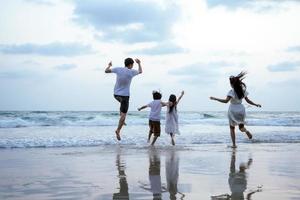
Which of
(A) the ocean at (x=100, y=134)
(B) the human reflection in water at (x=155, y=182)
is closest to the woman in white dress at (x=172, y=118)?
(A) the ocean at (x=100, y=134)

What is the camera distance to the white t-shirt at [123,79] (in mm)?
9703

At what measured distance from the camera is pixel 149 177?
545 centimetres

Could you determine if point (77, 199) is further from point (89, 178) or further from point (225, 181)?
point (225, 181)

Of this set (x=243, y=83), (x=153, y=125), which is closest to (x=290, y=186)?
(x=243, y=83)

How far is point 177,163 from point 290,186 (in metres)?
2.58

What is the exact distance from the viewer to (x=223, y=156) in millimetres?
8227

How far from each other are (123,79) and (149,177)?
15.1 feet

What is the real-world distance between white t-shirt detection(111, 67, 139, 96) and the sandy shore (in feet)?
7.43

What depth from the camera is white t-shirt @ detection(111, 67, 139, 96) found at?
382 inches

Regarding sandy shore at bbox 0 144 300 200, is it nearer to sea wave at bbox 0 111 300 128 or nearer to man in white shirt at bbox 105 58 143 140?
man in white shirt at bbox 105 58 143 140

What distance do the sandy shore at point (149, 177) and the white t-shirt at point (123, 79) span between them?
226 cm

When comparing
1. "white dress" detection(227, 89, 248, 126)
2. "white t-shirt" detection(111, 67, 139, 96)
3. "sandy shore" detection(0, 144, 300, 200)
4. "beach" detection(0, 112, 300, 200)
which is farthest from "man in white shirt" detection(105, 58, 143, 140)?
"white dress" detection(227, 89, 248, 126)

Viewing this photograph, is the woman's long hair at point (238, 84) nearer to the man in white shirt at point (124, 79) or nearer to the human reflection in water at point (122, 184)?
the man in white shirt at point (124, 79)

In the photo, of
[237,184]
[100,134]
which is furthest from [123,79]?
[100,134]
